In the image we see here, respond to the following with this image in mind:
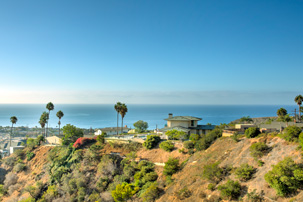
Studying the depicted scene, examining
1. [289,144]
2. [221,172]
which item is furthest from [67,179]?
[289,144]

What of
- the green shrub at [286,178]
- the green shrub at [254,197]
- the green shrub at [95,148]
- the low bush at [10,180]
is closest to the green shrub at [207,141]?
the green shrub at [254,197]

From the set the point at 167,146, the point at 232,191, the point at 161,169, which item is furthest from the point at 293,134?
the point at 167,146

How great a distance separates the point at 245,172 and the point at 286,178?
4.92 meters

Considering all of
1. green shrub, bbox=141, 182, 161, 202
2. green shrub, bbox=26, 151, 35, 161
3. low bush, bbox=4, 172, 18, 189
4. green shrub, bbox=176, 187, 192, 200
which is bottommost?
low bush, bbox=4, 172, 18, 189

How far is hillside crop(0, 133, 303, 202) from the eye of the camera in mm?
22750

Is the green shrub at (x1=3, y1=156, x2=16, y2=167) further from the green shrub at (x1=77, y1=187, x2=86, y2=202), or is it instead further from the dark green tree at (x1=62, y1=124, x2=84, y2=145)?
the green shrub at (x1=77, y1=187, x2=86, y2=202)

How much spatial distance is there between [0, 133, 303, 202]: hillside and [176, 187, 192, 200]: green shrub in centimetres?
12

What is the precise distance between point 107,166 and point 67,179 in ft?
26.1

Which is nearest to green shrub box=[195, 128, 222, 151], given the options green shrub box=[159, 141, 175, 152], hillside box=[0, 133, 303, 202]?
hillside box=[0, 133, 303, 202]

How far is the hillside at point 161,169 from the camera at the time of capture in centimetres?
2275

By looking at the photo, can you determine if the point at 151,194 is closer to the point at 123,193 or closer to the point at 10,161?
the point at 123,193

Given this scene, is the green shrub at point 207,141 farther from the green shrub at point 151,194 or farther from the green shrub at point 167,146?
the green shrub at point 151,194

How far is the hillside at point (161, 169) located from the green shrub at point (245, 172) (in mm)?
456

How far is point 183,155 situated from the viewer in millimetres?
36750
